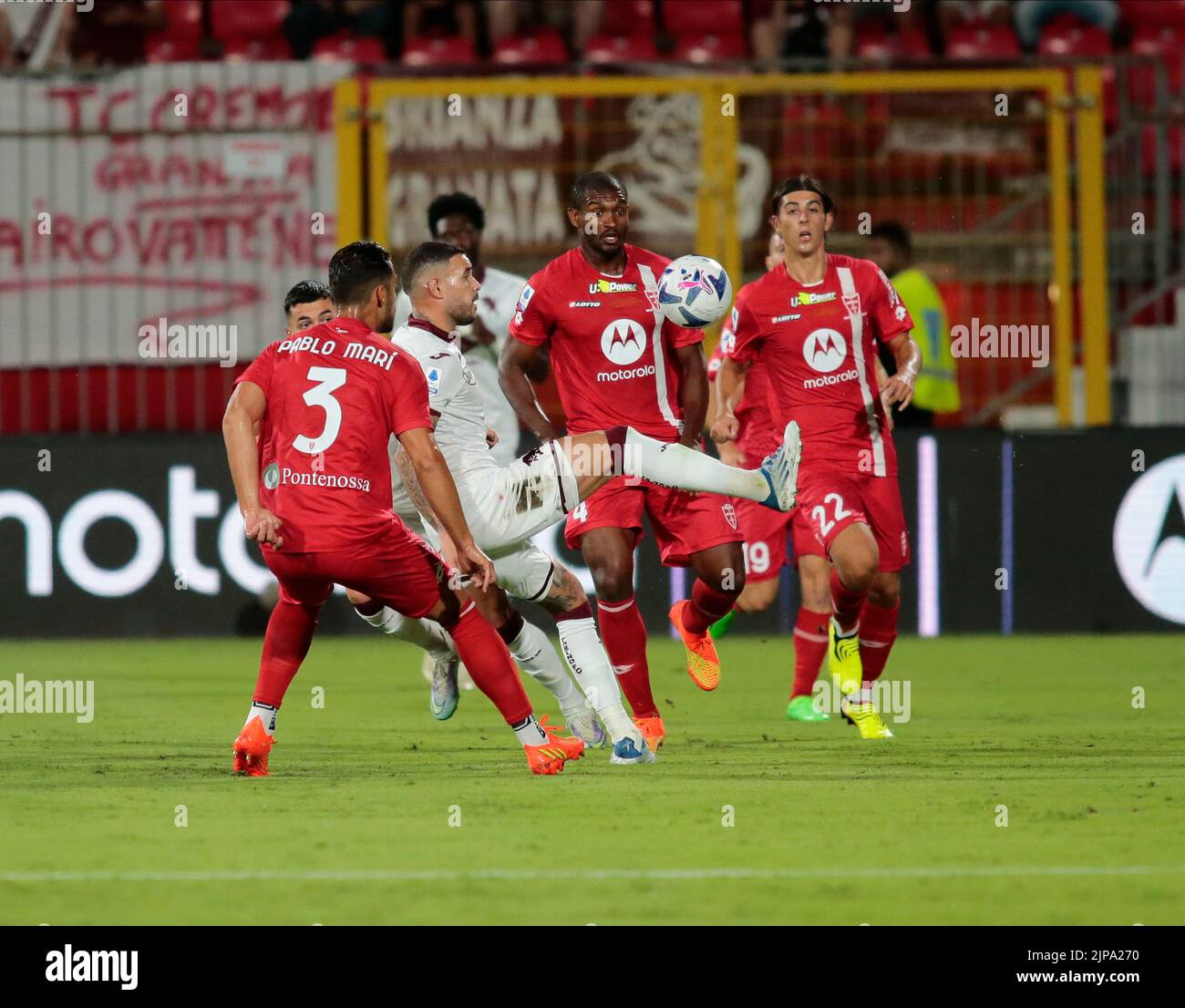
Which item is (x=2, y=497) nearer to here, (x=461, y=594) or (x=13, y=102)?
(x=13, y=102)

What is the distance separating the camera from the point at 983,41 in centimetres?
1652

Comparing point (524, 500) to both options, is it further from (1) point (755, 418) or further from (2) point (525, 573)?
(1) point (755, 418)

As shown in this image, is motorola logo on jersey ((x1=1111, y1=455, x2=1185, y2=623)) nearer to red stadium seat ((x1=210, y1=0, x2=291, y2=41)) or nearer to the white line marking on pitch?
red stadium seat ((x1=210, y1=0, x2=291, y2=41))

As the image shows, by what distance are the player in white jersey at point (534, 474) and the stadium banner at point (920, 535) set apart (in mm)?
4981

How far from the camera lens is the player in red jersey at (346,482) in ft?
23.6

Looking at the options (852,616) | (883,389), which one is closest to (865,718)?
(852,616)

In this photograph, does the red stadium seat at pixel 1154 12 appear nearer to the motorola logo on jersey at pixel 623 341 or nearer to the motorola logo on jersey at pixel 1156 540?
the motorola logo on jersey at pixel 1156 540

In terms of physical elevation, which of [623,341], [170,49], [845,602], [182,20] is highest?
[182,20]

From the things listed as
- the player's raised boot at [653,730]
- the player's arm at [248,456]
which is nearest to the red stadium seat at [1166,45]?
the player's raised boot at [653,730]

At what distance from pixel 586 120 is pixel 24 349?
12.4ft

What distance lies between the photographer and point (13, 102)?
1449 centimetres

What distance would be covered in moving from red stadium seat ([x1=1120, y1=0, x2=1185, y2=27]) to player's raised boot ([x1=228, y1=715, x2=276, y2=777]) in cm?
1146

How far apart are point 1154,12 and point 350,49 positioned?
5.93m

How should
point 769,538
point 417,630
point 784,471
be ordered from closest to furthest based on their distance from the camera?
1. point 784,471
2. point 417,630
3. point 769,538
